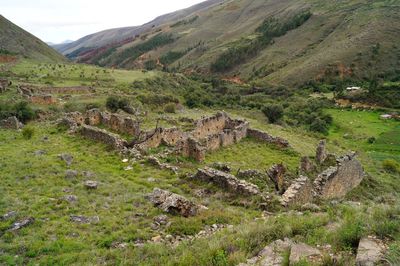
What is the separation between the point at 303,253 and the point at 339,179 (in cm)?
1325

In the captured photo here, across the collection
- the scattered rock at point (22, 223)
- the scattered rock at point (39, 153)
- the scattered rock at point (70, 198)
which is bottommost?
the scattered rock at point (70, 198)

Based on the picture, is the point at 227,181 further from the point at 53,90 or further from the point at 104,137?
the point at 53,90

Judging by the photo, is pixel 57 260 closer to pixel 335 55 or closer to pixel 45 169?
pixel 45 169

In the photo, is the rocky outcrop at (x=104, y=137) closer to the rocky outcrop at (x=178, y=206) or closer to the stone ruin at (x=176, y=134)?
the stone ruin at (x=176, y=134)

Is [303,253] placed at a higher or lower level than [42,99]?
lower

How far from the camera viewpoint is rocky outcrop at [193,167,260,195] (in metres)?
15.4

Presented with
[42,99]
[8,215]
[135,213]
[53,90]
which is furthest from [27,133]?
[53,90]

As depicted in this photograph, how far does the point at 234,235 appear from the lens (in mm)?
10062

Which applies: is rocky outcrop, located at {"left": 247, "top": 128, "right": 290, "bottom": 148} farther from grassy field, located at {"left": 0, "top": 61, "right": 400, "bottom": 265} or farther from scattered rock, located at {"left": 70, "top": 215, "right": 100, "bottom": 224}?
scattered rock, located at {"left": 70, "top": 215, "right": 100, "bottom": 224}

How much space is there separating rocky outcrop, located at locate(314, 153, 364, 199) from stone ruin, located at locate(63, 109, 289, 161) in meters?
5.73

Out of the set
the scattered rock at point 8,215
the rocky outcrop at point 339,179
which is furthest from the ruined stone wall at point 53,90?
the rocky outcrop at point 339,179

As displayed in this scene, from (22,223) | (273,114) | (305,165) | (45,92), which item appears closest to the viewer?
(22,223)

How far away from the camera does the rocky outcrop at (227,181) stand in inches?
607

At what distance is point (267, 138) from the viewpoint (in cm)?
2880
